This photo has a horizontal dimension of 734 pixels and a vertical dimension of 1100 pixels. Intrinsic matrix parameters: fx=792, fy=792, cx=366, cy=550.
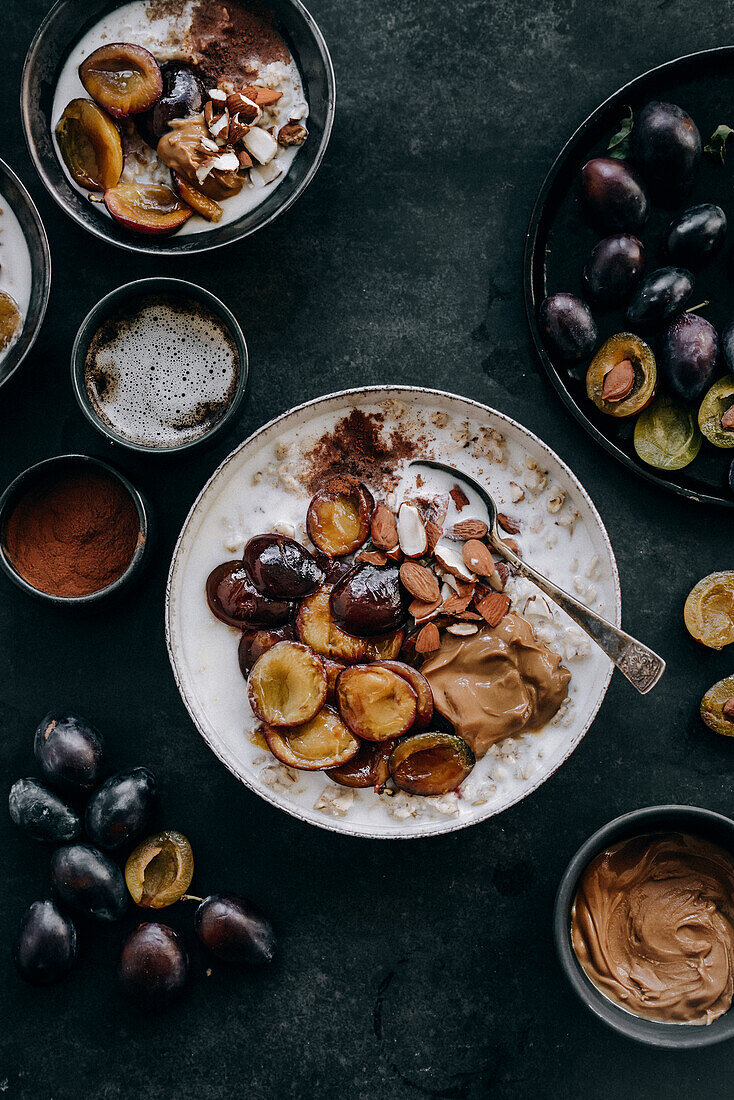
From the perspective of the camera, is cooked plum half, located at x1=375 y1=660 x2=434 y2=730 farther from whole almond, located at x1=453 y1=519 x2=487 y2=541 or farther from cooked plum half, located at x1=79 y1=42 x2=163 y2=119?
cooked plum half, located at x1=79 y1=42 x2=163 y2=119

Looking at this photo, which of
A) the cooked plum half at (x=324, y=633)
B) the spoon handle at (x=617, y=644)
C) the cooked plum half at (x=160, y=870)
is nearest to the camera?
the spoon handle at (x=617, y=644)

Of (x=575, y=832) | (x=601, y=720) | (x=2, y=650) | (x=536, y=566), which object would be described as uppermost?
(x=536, y=566)

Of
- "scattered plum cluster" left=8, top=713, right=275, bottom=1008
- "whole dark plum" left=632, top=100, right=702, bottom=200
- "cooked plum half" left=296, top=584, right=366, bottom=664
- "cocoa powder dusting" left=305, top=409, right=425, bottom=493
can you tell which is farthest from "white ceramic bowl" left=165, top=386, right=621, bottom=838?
"whole dark plum" left=632, top=100, right=702, bottom=200

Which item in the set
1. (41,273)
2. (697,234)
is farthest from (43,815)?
(697,234)

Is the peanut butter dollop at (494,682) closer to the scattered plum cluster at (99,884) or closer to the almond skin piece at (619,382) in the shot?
the almond skin piece at (619,382)

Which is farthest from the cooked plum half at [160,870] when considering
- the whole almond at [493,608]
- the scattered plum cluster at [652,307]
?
the scattered plum cluster at [652,307]

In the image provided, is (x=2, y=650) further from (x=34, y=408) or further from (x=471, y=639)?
(x=471, y=639)

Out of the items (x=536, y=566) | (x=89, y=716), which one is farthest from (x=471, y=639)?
(x=89, y=716)

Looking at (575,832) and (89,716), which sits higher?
(89,716)
